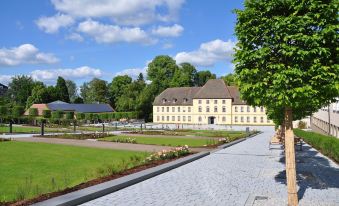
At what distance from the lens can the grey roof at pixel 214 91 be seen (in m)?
85.5

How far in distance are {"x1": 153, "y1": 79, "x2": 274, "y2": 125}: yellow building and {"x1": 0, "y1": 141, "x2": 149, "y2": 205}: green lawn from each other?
63.3m

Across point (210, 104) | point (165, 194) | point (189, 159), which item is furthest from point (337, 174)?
point (210, 104)

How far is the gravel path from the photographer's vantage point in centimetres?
1101

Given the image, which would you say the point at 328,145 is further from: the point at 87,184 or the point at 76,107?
the point at 76,107

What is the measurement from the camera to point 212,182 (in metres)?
14.2

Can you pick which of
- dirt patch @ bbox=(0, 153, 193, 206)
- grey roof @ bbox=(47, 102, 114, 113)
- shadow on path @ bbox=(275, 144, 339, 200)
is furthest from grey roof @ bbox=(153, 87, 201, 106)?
dirt patch @ bbox=(0, 153, 193, 206)

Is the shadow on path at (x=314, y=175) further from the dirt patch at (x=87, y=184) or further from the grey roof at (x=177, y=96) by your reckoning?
the grey roof at (x=177, y=96)

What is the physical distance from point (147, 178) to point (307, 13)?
8547mm

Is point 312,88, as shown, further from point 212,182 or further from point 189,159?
point 189,159

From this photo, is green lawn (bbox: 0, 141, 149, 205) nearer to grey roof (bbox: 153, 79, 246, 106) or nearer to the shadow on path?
the shadow on path

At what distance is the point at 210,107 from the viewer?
86.4 metres

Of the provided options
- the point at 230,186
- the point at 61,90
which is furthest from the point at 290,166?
the point at 61,90

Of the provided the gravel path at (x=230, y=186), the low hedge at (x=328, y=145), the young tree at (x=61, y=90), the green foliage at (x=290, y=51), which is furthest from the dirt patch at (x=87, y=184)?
the young tree at (x=61, y=90)

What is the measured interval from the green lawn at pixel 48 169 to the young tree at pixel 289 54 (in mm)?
6705
